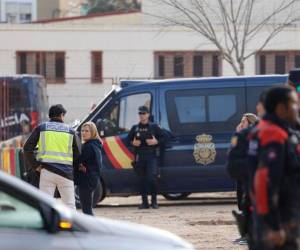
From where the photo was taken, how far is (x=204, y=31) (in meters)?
34.4

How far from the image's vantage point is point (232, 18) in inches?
1293

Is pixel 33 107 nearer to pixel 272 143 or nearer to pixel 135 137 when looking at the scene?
pixel 135 137

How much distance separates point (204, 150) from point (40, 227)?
12.5m

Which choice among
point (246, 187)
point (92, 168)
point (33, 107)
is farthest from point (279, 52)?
point (246, 187)

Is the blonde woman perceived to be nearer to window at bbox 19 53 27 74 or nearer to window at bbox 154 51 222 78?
window at bbox 154 51 222 78

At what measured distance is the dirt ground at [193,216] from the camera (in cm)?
1429

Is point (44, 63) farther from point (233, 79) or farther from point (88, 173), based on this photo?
point (88, 173)

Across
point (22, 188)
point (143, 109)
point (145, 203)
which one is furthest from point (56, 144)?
point (22, 188)

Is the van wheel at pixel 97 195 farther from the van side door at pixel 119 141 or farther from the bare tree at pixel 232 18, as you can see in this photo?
the bare tree at pixel 232 18

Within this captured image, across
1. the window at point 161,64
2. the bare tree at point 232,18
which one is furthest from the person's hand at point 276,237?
the window at point 161,64

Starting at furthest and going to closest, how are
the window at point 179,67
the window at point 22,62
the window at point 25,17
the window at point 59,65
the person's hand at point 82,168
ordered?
the window at point 25,17, the window at point 22,62, the window at point 59,65, the window at point 179,67, the person's hand at point 82,168

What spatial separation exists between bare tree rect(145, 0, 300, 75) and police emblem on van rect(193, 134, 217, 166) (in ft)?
38.3

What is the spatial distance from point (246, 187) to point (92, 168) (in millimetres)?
6890

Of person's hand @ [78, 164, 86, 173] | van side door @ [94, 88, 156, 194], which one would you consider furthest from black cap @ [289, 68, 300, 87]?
van side door @ [94, 88, 156, 194]
